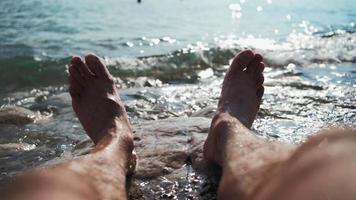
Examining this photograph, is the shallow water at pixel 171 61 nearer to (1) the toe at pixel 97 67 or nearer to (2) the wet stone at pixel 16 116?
(2) the wet stone at pixel 16 116

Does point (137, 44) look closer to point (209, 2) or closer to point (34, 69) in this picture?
point (34, 69)

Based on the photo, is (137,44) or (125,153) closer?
(125,153)

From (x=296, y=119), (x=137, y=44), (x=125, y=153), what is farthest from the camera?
(x=137, y=44)

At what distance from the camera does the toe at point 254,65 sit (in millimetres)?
3542

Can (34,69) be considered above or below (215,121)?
below

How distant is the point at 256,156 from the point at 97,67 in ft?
5.71

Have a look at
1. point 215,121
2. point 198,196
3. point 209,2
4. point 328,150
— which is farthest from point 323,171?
point 209,2

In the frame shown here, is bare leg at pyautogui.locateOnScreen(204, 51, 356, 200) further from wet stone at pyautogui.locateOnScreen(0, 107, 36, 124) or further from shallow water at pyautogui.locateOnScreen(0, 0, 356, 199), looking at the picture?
wet stone at pyautogui.locateOnScreen(0, 107, 36, 124)

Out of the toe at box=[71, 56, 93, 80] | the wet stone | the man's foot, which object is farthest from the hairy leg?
the wet stone

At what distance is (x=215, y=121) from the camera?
2.70 m

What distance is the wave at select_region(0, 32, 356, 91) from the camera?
226 inches

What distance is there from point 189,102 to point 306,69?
224 cm

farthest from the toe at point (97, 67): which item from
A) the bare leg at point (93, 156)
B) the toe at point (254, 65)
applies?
the toe at point (254, 65)

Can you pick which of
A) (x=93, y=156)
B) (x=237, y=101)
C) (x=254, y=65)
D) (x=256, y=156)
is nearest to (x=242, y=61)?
(x=254, y=65)
